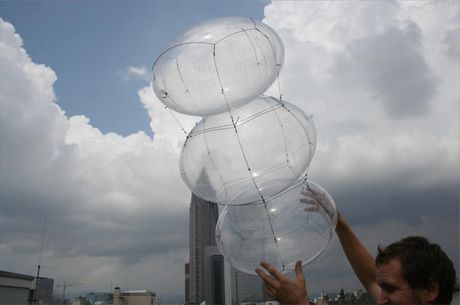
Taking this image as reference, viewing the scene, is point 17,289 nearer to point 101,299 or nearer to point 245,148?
point 245,148

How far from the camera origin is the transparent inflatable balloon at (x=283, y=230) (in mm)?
3012

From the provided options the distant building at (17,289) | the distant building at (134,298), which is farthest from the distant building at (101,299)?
the distant building at (17,289)

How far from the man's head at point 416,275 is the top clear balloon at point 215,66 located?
1955 mm

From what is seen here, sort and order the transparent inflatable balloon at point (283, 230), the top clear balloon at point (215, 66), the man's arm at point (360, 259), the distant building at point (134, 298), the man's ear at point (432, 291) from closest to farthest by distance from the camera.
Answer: the man's ear at point (432, 291) → the man's arm at point (360, 259) → the transparent inflatable balloon at point (283, 230) → the top clear balloon at point (215, 66) → the distant building at point (134, 298)

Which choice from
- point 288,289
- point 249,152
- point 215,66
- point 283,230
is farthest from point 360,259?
point 215,66

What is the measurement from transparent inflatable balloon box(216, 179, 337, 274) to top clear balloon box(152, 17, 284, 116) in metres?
0.95

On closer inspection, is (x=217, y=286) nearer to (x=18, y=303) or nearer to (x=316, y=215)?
(x=18, y=303)

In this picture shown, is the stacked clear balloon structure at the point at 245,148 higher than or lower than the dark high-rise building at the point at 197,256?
lower

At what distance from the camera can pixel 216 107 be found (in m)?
3.29

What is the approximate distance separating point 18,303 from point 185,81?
A: 24.2 metres

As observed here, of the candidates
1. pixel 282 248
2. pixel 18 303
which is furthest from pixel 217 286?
pixel 282 248

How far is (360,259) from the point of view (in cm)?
251

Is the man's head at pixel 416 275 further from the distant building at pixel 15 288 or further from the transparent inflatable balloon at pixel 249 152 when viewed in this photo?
the distant building at pixel 15 288

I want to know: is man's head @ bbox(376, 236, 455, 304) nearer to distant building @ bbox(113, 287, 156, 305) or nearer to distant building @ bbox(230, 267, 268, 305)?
distant building @ bbox(230, 267, 268, 305)
